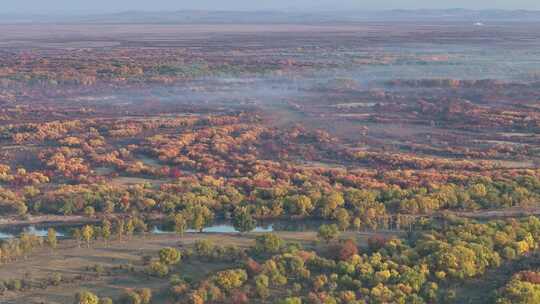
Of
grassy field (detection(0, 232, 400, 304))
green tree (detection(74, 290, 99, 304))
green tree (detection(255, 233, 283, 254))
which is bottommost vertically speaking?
grassy field (detection(0, 232, 400, 304))

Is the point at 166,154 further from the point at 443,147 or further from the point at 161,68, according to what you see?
the point at 161,68

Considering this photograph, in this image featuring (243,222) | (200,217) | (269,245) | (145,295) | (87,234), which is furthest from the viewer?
(243,222)

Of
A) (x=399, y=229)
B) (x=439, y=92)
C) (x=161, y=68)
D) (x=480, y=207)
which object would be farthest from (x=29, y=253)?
(x=161, y=68)

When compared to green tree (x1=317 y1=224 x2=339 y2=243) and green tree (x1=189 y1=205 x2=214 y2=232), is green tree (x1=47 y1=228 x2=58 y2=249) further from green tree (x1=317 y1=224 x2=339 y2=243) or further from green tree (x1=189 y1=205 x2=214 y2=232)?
green tree (x1=317 y1=224 x2=339 y2=243)

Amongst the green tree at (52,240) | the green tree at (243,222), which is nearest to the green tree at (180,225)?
the green tree at (243,222)

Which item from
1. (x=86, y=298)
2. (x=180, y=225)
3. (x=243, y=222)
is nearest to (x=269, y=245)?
(x=243, y=222)

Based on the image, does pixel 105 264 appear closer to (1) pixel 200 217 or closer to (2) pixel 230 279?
(1) pixel 200 217

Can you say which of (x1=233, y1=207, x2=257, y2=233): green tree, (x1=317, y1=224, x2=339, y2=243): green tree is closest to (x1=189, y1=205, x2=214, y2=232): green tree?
(x1=233, y1=207, x2=257, y2=233): green tree

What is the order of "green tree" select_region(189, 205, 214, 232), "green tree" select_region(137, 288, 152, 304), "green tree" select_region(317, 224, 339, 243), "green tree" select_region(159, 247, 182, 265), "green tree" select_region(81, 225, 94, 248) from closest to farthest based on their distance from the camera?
"green tree" select_region(137, 288, 152, 304) < "green tree" select_region(159, 247, 182, 265) < "green tree" select_region(81, 225, 94, 248) < "green tree" select_region(317, 224, 339, 243) < "green tree" select_region(189, 205, 214, 232)

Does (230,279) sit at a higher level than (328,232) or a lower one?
lower

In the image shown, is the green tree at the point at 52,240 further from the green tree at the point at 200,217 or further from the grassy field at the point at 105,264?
the green tree at the point at 200,217

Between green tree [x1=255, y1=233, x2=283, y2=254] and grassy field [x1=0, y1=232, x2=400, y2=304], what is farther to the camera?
green tree [x1=255, y1=233, x2=283, y2=254]
